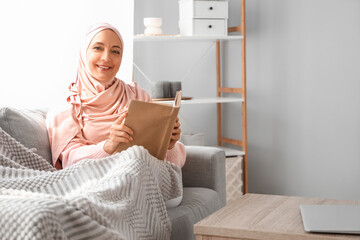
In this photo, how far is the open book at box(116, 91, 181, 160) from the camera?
1.75 meters

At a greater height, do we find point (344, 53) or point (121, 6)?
point (121, 6)

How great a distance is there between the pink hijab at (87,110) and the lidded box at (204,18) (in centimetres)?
105

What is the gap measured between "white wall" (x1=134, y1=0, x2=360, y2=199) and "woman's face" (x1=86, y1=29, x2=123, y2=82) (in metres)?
1.36

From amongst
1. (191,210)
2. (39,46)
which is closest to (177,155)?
(191,210)

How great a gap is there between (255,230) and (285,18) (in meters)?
2.23

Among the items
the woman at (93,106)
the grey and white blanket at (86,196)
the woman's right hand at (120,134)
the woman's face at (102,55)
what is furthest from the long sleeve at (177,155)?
the woman's face at (102,55)

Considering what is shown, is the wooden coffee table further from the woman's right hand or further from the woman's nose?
the woman's nose

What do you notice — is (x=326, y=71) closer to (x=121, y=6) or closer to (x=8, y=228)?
(x=121, y=6)

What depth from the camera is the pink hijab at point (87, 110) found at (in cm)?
199

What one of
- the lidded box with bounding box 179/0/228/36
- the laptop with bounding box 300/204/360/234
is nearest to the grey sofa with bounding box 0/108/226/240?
the laptop with bounding box 300/204/360/234

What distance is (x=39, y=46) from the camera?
8.29 ft

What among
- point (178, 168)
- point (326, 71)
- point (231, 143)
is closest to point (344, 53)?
point (326, 71)

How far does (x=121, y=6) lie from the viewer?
9.68ft

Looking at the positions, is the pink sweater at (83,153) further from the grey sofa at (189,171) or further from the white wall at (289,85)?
the white wall at (289,85)
